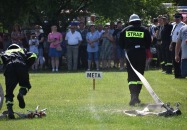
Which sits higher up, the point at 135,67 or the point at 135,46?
the point at 135,46

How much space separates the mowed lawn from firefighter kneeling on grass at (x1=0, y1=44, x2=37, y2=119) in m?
0.56

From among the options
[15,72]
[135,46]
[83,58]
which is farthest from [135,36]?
[83,58]

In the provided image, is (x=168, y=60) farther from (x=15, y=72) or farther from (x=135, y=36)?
(x=15, y=72)

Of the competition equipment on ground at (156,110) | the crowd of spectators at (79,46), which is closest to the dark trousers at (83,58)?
the crowd of spectators at (79,46)

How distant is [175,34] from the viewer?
2350 cm

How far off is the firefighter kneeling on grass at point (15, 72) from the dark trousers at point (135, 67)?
331 cm

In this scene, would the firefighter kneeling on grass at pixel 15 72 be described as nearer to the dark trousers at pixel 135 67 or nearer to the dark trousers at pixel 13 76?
the dark trousers at pixel 13 76

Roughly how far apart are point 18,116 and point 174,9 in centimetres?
2468

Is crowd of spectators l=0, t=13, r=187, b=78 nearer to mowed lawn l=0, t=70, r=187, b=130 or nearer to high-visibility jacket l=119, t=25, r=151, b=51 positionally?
mowed lawn l=0, t=70, r=187, b=130

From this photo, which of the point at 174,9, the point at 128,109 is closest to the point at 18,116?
the point at 128,109

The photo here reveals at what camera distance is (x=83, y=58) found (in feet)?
102

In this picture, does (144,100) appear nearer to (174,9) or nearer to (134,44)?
(134,44)

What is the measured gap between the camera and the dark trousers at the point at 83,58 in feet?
102

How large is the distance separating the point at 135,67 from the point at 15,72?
3.88 meters
